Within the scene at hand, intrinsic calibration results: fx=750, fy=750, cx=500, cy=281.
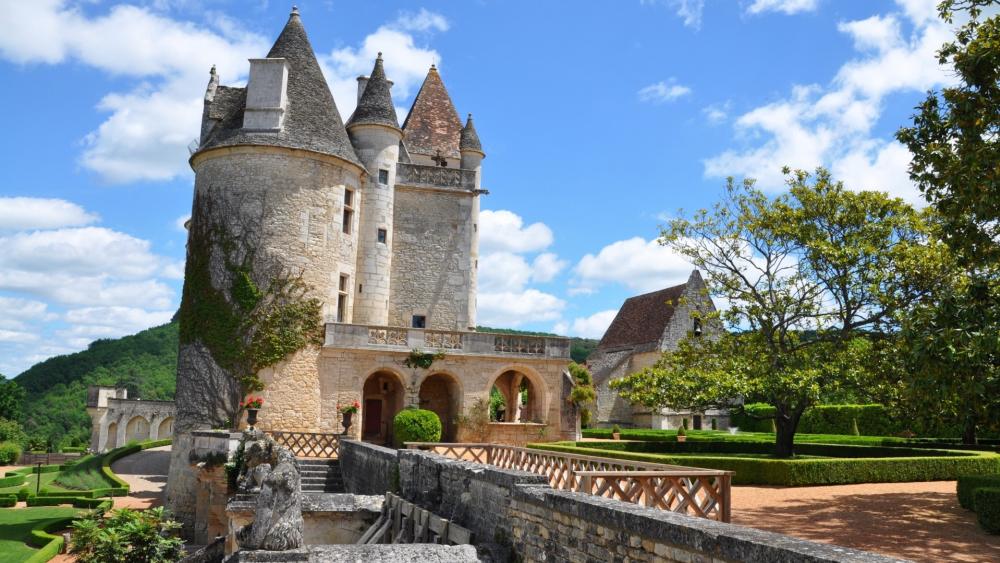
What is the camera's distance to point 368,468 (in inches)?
648

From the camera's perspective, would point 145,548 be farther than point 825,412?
No

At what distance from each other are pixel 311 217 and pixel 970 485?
1996 centimetres

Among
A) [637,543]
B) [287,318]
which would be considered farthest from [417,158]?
[637,543]

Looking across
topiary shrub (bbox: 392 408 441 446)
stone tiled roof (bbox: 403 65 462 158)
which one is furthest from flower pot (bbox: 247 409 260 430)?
stone tiled roof (bbox: 403 65 462 158)

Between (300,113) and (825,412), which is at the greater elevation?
(300,113)

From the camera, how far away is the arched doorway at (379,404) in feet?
90.5

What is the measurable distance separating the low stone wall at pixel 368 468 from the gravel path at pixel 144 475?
27.9 ft

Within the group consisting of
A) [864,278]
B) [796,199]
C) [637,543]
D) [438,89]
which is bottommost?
[637,543]

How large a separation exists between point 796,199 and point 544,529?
16210mm

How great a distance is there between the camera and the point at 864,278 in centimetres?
1950

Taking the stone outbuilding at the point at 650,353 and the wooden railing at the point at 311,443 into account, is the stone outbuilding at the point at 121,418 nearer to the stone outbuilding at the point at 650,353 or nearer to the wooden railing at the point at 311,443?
the stone outbuilding at the point at 650,353

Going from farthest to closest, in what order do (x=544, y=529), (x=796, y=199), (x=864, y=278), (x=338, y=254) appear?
(x=338, y=254) < (x=796, y=199) < (x=864, y=278) < (x=544, y=529)

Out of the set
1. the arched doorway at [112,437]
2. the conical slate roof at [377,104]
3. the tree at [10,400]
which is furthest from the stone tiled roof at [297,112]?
the tree at [10,400]

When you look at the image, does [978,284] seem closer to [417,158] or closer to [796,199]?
[796,199]
